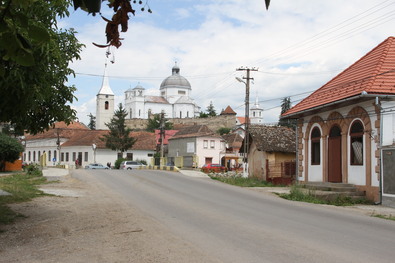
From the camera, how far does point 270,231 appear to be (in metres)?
10.2

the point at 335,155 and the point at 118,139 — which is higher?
the point at 118,139

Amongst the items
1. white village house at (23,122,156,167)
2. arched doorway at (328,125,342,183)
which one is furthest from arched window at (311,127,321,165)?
white village house at (23,122,156,167)

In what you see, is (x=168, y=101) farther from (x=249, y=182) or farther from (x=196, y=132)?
(x=249, y=182)

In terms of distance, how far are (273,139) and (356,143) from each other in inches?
436

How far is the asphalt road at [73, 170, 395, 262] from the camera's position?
7.72 metres

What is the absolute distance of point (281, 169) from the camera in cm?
2916

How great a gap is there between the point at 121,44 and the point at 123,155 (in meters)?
69.6

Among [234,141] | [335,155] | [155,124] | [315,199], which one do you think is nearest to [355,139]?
[335,155]

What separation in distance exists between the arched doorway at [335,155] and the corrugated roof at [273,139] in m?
7.31

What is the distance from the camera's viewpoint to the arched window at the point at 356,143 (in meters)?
20.0

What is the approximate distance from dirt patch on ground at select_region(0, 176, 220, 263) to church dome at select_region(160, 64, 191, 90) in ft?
387

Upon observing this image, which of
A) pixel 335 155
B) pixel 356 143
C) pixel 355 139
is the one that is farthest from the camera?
pixel 335 155

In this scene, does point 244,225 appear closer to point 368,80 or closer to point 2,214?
point 2,214

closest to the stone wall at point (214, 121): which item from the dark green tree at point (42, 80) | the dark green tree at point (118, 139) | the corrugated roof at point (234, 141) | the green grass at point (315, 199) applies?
the corrugated roof at point (234, 141)
